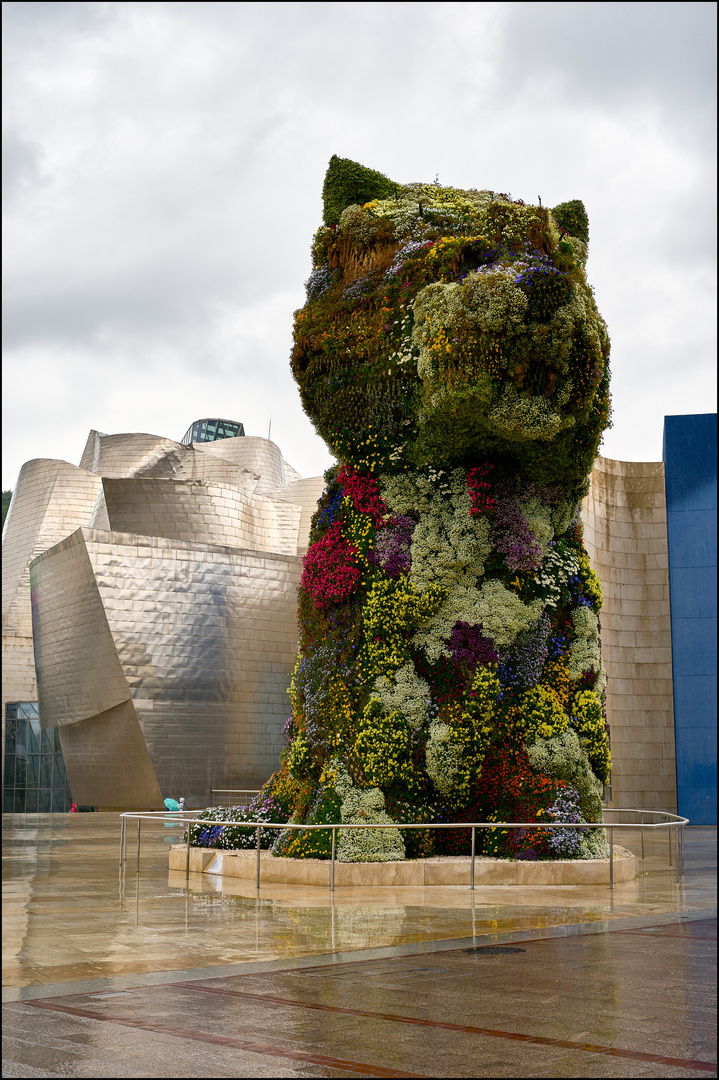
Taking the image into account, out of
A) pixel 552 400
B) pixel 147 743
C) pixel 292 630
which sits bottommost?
pixel 147 743

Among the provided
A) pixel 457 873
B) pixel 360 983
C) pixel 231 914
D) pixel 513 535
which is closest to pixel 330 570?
pixel 513 535

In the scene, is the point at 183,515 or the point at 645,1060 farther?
the point at 183,515

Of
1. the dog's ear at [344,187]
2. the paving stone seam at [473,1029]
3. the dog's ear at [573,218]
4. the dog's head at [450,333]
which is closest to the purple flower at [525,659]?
the dog's head at [450,333]

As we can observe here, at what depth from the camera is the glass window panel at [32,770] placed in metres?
43.1

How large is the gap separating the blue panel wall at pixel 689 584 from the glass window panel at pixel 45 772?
25.8m

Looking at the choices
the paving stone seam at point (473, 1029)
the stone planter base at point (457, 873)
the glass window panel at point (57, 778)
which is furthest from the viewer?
the glass window panel at point (57, 778)

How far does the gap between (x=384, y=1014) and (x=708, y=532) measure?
84.6ft

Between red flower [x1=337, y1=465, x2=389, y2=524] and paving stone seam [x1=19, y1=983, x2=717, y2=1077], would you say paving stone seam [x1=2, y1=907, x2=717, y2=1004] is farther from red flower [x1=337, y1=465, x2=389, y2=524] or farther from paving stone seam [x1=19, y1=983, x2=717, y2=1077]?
red flower [x1=337, y1=465, x2=389, y2=524]

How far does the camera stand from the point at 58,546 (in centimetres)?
3359

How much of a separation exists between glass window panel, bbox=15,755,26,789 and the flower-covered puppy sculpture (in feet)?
97.0

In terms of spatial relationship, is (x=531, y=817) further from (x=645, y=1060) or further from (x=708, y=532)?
(x=708, y=532)

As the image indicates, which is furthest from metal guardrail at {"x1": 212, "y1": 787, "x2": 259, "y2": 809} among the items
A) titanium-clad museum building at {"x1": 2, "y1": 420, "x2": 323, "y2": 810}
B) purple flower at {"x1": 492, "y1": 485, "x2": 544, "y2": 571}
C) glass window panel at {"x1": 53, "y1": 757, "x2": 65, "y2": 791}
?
purple flower at {"x1": 492, "y1": 485, "x2": 544, "y2": 571}

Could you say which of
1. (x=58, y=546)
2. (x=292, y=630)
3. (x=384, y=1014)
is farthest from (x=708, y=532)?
(x=384, y=1014)

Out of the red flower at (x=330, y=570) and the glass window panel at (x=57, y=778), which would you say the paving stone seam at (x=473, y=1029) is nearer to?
the red flower at (x=330, y=570)
